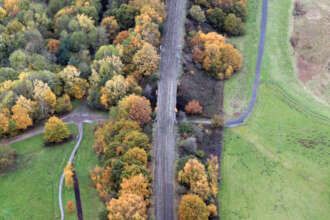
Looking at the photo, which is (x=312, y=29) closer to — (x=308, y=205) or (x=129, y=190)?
(x=308, y=205)

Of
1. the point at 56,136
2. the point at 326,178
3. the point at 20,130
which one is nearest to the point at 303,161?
the point at 326,178

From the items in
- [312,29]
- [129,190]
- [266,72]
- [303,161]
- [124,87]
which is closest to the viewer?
[129,190]

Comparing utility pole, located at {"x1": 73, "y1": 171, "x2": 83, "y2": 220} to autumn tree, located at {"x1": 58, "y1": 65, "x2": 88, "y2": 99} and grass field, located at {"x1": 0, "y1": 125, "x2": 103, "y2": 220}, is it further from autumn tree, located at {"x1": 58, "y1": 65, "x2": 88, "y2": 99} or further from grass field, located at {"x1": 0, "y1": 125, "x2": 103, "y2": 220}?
autumn tree, located at {"x1": 58, "y1": 65, "x2": 88, "y2": 99}

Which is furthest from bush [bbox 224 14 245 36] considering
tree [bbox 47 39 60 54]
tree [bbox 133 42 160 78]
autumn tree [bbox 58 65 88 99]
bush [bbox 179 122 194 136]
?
tree [bbox 47 39 60 54]

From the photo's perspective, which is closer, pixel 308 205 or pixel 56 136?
pixel 308 205

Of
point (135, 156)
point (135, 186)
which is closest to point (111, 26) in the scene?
point (135, 156)

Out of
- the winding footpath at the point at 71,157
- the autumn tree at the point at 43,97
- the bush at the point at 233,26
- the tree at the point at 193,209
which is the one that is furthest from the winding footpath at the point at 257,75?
the autumn tree at the point at 43,97
